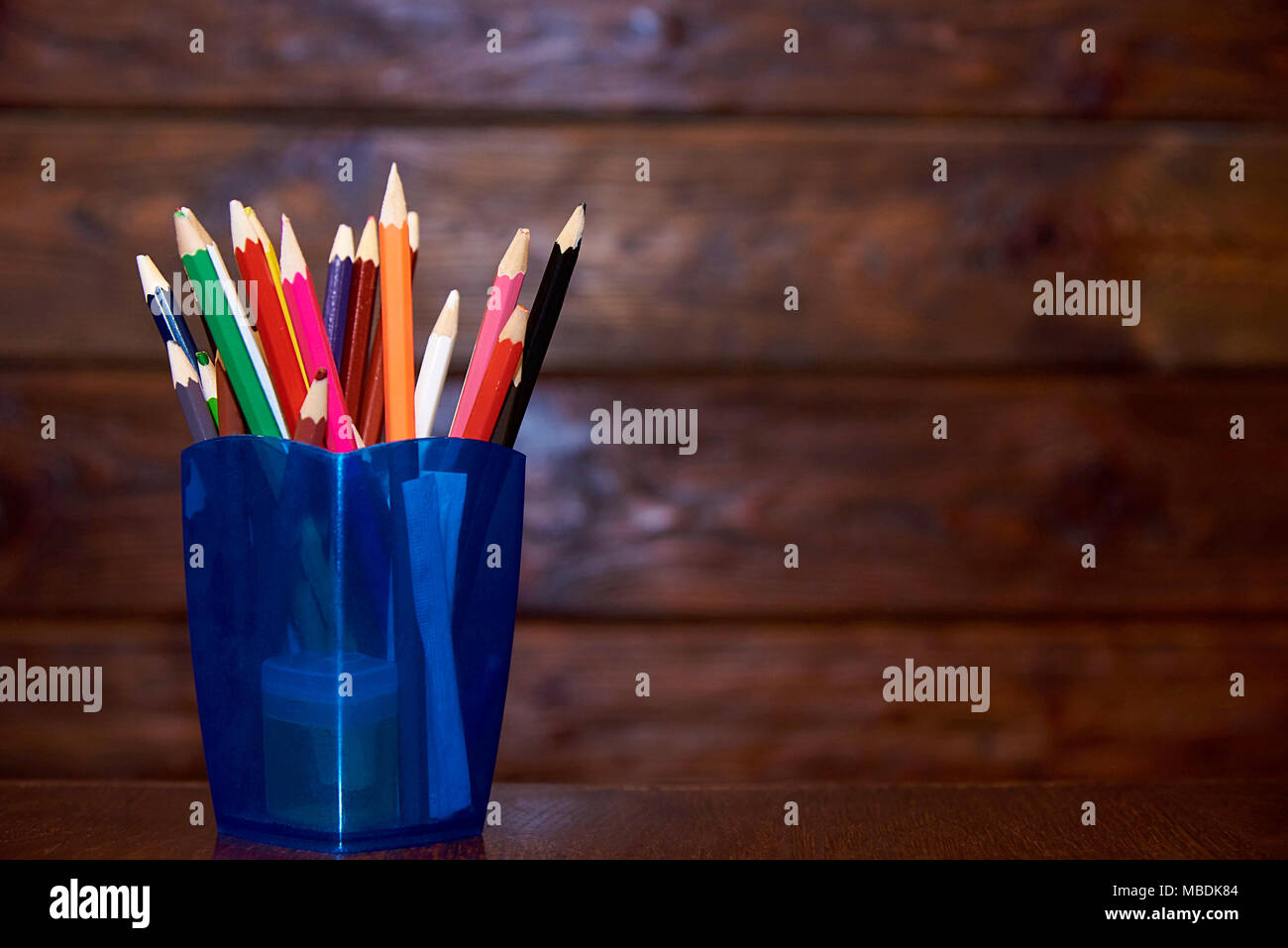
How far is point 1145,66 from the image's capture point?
0.63 metres

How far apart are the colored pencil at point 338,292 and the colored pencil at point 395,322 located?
0.03 m

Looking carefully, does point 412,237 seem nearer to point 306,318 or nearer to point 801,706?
point 306,318

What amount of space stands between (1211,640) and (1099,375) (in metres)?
0.18

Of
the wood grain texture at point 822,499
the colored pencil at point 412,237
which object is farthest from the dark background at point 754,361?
the colored pencil at point 412,237

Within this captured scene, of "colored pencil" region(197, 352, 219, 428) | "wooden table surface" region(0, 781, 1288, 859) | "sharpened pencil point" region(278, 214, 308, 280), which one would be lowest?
"wooden table surface" region(0, 781, 1288, 859)

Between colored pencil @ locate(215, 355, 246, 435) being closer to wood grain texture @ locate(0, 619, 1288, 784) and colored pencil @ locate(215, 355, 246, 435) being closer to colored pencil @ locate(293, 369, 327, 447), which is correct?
colored pencil @ locate(293, 369, 327, 447)

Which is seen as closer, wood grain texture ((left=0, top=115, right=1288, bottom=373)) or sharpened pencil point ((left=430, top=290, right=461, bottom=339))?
sharpened pencil point ((left=430, top=290, right=461, bottom=339))

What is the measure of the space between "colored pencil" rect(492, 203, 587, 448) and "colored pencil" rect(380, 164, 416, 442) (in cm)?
4

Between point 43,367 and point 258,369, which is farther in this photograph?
point 43,367

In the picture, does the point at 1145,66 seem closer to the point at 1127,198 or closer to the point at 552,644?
the point at 1127,198

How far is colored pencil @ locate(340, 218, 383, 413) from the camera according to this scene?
0.47m

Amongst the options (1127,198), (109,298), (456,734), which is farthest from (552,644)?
(1127,198)

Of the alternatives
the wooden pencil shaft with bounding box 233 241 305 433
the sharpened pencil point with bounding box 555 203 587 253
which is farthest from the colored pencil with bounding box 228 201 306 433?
A: the sharpened pencil point with bounding box 555 203 587 253

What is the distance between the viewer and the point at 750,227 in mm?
624
